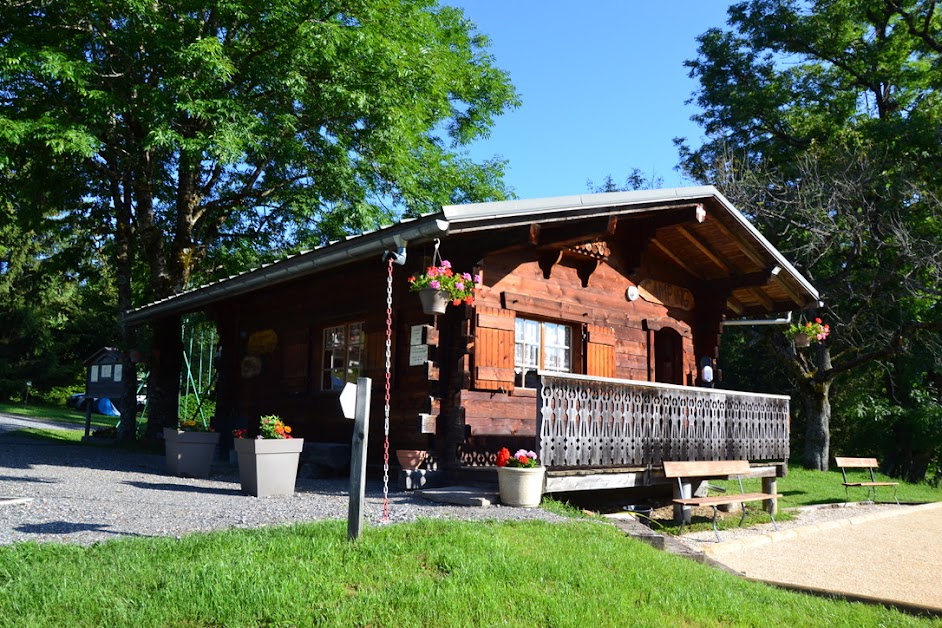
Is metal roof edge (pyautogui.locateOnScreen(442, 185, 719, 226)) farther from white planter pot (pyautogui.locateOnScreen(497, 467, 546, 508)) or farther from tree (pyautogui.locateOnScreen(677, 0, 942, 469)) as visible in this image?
tree (pyautogui.locateOnScreen(677, 0, 942, 469))

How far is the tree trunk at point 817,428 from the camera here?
20.7 meters

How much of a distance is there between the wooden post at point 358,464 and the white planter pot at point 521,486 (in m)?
2.61

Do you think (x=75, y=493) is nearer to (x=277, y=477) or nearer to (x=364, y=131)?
(x=277, y=477)

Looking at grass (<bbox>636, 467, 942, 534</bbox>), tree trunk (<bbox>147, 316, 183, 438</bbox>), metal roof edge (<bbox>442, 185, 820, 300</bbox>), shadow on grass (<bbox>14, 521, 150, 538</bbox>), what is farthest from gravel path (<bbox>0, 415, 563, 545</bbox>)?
tree trunk (<bbox>147, 316, 183, 438</bbox>)

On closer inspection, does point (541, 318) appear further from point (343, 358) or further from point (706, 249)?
point (706, 249)

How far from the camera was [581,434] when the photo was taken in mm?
8953

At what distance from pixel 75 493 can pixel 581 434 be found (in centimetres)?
540

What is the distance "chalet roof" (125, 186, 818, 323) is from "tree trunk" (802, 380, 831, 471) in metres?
6.83

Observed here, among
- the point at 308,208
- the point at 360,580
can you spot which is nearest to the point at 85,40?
the point at 308,208

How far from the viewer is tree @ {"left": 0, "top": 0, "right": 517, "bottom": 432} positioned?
14477mm

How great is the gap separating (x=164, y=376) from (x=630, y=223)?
10.9 metres

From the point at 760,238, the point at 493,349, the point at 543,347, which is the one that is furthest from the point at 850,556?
the point at 760,238

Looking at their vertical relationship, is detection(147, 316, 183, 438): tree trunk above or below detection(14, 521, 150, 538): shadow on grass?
above

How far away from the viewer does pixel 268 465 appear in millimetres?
8664
